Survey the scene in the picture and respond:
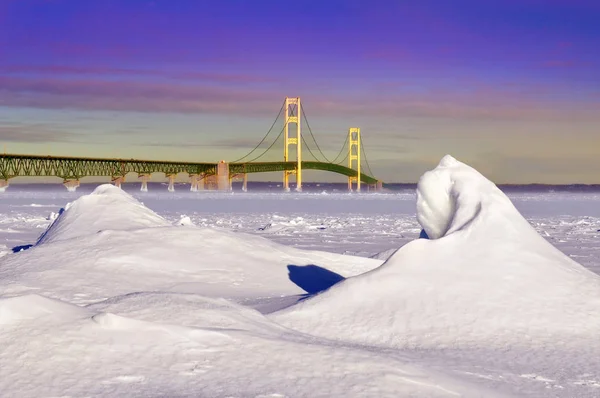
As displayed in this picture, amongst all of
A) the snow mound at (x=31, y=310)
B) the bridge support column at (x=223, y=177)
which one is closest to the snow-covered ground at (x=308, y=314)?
the snow mound at (x=31, y=310)

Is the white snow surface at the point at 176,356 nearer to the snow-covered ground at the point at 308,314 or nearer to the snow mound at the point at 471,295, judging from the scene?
the snow-covered ground at the point at 308,314

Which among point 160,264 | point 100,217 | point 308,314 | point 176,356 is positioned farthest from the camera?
point 100,217

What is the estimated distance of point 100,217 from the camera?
10.2 m

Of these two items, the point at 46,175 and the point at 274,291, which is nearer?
the point at 274,291

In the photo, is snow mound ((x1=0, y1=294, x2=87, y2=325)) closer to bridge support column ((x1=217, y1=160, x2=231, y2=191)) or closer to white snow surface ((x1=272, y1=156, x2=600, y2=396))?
white snow surface ((x1=272, y1=156, x2=600, y2=396))

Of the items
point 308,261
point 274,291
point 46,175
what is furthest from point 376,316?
point 46,175

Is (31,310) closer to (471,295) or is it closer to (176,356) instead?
(176,356)

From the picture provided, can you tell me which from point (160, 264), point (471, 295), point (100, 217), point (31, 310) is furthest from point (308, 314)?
point (100, 217)

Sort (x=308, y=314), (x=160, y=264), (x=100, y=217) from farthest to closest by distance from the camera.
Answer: (x=100, y=217), (x=160, y=264), (x=308, y=314)

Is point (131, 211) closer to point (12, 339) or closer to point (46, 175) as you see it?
point (12, 339)

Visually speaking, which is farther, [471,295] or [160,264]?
[160,264]

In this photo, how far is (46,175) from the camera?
8075cm

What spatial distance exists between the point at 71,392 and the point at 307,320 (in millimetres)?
2383

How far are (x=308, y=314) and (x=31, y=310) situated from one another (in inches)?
85.7
